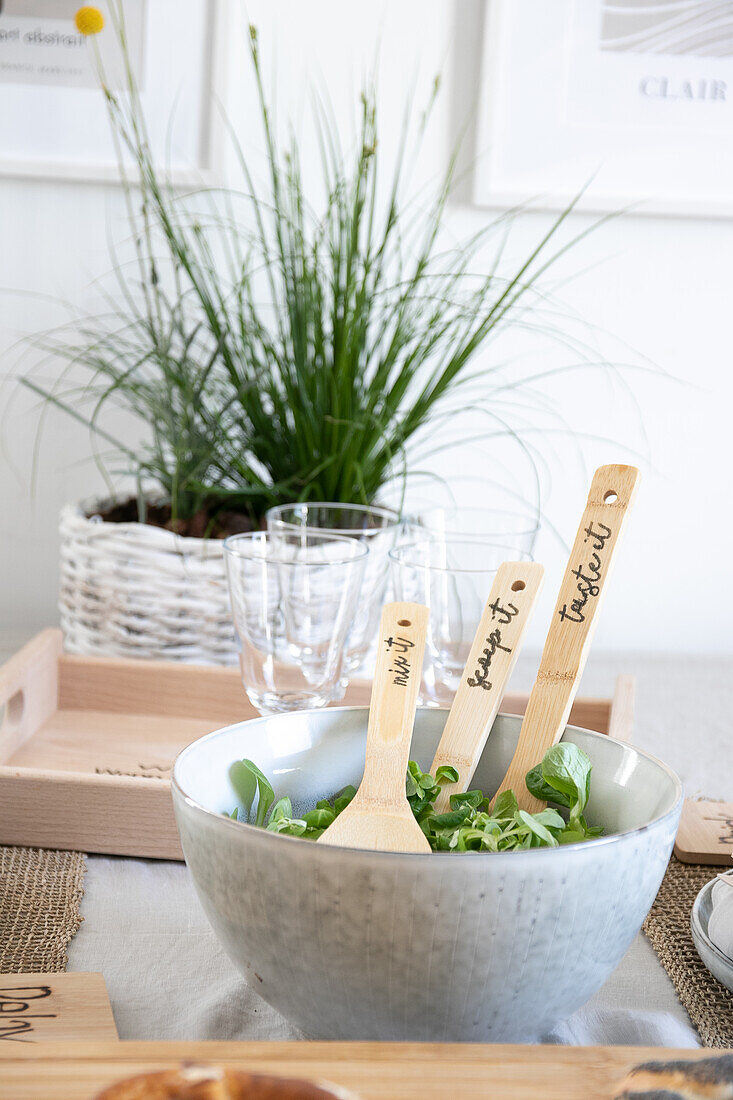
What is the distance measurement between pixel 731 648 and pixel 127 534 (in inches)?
30.0

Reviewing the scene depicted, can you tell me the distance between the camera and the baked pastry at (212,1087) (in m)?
0.28

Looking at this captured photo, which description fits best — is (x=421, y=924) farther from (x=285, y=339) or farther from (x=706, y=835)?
(x=285, y=339)

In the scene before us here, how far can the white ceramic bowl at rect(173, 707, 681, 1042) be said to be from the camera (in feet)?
1.01

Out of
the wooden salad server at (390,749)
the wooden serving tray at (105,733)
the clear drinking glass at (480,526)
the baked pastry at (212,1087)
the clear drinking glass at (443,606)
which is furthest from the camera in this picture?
the clear drinking glass at (480,526)

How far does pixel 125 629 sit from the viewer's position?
32.1 inches

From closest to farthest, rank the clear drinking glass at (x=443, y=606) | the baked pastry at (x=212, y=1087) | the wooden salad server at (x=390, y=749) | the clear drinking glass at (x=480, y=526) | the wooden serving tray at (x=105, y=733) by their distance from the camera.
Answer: the baked pastry at (x=212, y=1087)
the wooden salad server at (x=390, y=749)
the wooden serving tray at (x=105, y=733)
the clear drinking glass at (x=443, y=606)
the clear drinking glass at (x=480, y=526)

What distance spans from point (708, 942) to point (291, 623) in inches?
12.1

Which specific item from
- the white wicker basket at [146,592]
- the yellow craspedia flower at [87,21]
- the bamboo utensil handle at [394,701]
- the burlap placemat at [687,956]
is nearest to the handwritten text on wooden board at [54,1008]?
the bamboo utensil handle at [394,701]

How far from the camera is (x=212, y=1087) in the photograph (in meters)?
0.28

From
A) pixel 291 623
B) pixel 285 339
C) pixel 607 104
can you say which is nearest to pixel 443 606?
pixel 291 623

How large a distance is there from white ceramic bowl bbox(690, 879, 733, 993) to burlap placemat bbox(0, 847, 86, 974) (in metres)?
0.28

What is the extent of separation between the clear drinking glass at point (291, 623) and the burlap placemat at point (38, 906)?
0.51 ft

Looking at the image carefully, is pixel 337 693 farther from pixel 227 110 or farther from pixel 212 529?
pixel 227 110

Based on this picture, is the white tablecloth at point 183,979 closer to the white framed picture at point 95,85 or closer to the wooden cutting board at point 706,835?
the wooden cutting board at point 706,835
